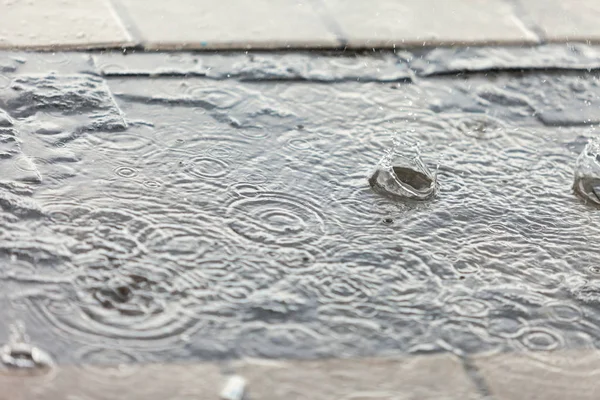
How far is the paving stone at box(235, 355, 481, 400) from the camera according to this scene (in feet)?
6.22

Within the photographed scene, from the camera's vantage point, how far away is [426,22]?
3836 millimetres

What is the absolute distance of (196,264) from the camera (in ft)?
7.38

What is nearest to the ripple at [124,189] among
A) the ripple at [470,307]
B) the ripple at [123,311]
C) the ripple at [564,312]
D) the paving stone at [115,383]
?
the ripple at [123,311]

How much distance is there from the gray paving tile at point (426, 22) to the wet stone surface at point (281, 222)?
0.36 meters

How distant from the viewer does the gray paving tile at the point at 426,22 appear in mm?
3672

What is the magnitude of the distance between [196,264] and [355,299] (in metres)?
0.38

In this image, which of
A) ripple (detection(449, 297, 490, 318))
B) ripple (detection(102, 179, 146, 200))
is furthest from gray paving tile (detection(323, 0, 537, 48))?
ripple (detection(449, 297, 490, 318))

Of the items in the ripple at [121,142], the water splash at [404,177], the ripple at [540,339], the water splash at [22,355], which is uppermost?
the water splash at [404,177]

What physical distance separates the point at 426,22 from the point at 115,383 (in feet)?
7.94

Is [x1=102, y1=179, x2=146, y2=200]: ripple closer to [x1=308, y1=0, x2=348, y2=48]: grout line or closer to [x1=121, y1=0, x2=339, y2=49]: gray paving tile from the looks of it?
[x1=121, y1=0, x2=339, y2=49]: gray paving tile

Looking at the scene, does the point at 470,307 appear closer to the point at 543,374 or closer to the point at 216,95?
the point at 543,374

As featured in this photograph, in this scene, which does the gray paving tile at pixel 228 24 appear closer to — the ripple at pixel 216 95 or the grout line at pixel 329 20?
the grout line at pixel 329 20

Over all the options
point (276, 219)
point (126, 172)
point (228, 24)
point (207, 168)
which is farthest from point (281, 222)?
point (228, 24)

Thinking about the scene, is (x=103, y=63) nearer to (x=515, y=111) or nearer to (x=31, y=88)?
(x=31, y=88)
